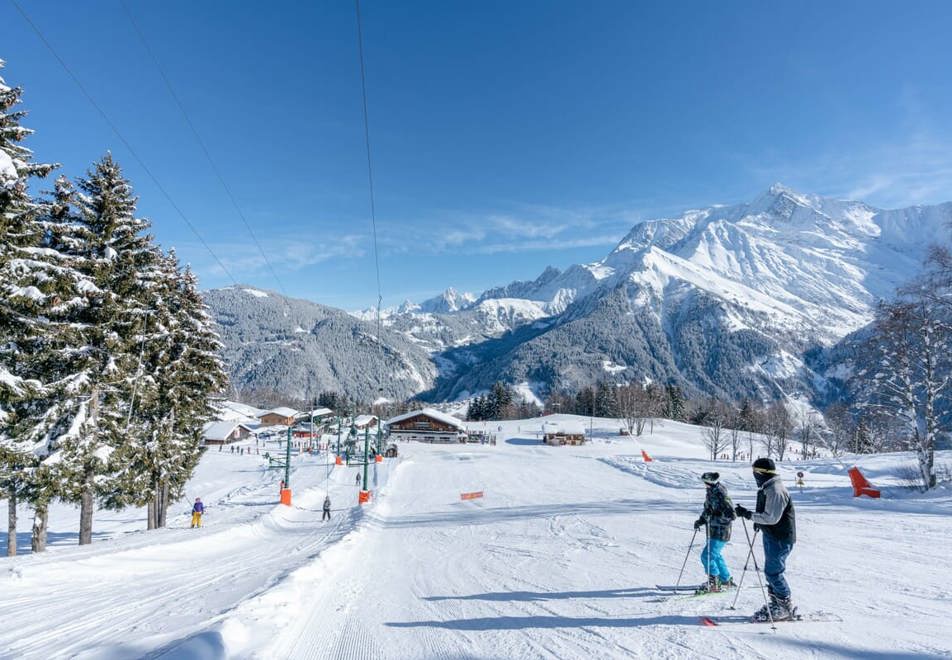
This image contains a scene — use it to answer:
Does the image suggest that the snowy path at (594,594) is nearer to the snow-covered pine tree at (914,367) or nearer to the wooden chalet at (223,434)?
the snow-covered pine tree at (914,367)

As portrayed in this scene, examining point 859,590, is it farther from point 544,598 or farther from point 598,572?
point 544,598

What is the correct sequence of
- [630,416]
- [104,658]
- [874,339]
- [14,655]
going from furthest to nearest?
[630,416], [874,339], [14,655], [104,658]

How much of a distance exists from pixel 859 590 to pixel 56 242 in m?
24.0

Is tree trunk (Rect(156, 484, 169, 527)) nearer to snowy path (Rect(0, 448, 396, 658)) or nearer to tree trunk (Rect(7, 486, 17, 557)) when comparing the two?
tree trunk (Rect(7, 486, 17, 557))

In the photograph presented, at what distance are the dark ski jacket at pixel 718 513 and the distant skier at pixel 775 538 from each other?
3.32ft

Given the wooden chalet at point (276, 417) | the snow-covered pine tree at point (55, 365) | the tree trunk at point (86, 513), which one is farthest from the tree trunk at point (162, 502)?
the wooden chalet at point (276, 417)

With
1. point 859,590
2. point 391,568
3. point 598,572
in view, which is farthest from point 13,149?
point 859,590

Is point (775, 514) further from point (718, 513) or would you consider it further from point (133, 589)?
point (133, 589)

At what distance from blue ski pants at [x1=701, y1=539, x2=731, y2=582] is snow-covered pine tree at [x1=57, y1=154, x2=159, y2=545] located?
63.3 ft

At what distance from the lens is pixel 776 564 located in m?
6.08

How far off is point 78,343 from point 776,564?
20.7 metres

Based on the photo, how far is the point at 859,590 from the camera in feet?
24.0

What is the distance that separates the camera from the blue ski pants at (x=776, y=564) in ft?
19.6

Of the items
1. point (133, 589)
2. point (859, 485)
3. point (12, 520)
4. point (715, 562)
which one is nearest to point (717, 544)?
point (715, 562)
